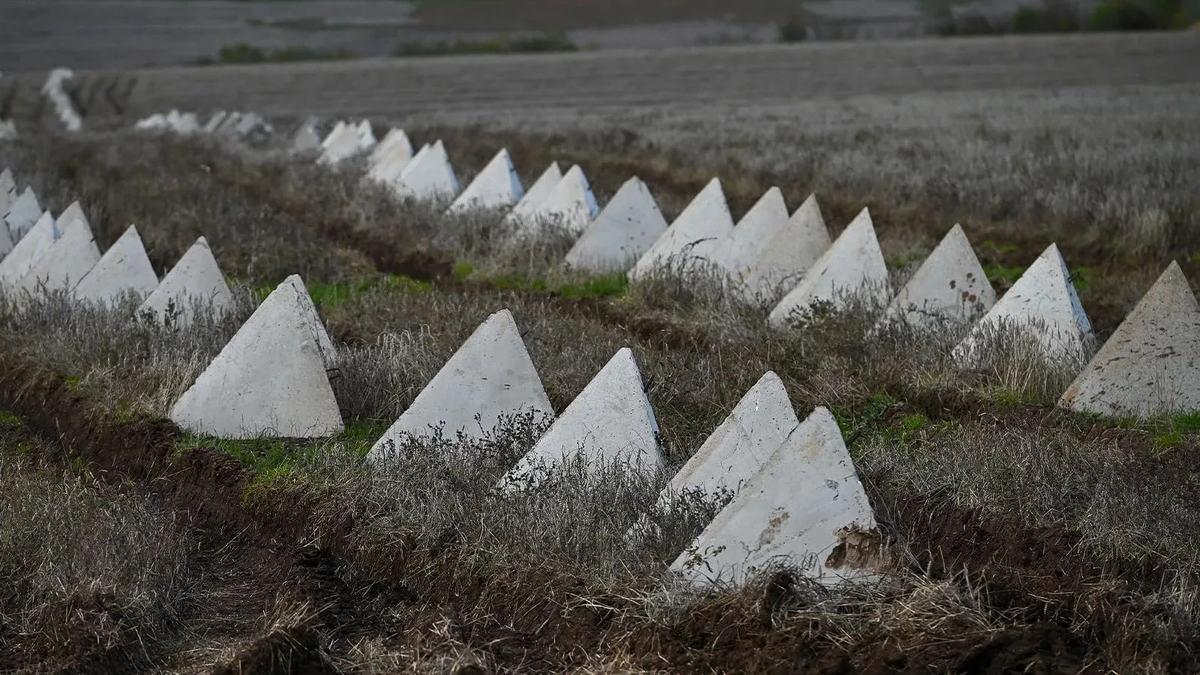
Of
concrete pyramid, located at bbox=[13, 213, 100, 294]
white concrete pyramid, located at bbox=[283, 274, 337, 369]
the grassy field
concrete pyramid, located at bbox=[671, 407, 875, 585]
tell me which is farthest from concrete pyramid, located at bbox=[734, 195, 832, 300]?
concrete pyramid, located at bbox=[671, 407, 875, 585]

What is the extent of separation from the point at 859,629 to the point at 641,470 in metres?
1.79

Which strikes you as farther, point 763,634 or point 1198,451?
point 1198,451

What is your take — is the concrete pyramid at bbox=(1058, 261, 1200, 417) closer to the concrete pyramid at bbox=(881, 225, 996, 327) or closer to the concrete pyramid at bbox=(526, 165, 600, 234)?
the concrete pyramid at bbox=(881, 225, 996, 327)

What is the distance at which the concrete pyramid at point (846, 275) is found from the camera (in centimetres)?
1054

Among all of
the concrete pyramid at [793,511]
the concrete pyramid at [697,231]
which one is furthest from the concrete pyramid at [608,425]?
the concrete pyramid at [697,231]

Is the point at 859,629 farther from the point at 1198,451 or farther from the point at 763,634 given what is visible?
the point at 1198,451

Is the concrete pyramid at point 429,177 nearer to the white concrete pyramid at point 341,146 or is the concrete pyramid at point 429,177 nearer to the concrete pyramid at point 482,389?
the white concrete pyramid at point 341,146

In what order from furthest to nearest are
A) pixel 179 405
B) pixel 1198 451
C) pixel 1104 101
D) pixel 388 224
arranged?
pixel 1104 101 < pixel 388 224 < pixel 179 405 < pixel 1198 451

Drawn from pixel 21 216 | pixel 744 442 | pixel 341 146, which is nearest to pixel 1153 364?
pixel 744 442

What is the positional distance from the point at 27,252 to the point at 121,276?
2.16 m

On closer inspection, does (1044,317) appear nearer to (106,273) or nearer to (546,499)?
(546,499)

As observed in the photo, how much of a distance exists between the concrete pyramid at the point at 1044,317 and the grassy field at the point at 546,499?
239 mm

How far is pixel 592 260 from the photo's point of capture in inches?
523

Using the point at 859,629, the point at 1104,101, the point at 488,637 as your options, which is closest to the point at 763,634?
the point at 859,629
